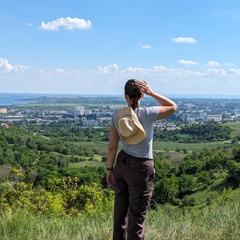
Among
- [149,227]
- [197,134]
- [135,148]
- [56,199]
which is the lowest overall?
[197,134]

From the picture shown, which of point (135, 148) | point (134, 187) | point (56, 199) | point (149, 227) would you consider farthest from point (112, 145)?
point (56, 199)

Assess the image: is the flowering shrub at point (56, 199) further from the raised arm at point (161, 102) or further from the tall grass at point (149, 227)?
the raised arm at point (161, 102)

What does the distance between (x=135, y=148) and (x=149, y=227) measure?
83 centimetres

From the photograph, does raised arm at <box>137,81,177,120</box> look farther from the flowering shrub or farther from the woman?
the flowering shrub

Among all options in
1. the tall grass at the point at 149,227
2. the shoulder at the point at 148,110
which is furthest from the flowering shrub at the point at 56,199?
the shoulder at the point at 148,110

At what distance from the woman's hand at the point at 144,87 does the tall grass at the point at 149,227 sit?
1.18 meters

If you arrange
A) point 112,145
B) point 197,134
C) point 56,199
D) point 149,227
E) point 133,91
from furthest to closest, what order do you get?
1. point 197,134
2. point 56,199
3. point 149,227
4. point 112,145
5. point 133,91

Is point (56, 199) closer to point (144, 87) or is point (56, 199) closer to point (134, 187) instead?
point (134, 187)

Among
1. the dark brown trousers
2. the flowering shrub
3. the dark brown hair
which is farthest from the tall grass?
the flowering shrub

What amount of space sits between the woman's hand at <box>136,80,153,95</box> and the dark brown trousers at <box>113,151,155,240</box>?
502 millimetres

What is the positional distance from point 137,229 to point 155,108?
0.93 metres

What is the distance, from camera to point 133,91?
2701mm

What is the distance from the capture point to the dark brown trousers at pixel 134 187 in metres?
2.71

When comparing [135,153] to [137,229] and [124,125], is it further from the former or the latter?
[137,229]
